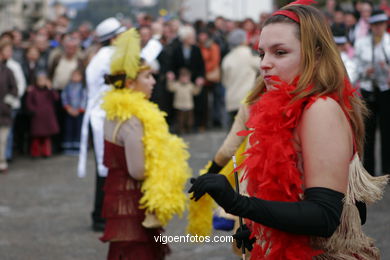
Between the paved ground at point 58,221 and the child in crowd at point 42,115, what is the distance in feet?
2.61

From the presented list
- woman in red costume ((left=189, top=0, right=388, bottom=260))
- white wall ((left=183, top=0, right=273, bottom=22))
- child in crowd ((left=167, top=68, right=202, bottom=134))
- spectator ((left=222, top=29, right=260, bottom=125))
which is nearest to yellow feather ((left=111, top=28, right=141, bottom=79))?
woman in red costume ((left=189, top=0, right=388, bottom=260))

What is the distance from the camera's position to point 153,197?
405 centimetres

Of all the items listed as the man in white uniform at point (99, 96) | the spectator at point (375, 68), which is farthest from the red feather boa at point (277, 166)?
the spectator at point (375, 68)

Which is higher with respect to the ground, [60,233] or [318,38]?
[318,38]

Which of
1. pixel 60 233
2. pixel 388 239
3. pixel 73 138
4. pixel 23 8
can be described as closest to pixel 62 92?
pixel 73 138

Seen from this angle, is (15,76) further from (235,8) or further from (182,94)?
(235,8)

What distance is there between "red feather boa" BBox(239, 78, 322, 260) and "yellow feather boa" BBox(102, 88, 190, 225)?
1.77 m

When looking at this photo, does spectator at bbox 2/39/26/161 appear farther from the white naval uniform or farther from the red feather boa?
the red feather boa

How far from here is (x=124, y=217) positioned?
4.14 metres

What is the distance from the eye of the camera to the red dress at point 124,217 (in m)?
4.11

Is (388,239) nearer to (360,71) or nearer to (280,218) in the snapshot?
(360,71)

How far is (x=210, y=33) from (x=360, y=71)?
6738mm

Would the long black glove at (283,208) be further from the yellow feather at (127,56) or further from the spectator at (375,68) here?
the spectator at (375,68)

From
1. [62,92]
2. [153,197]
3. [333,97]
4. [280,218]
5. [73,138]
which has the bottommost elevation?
[73,138]
